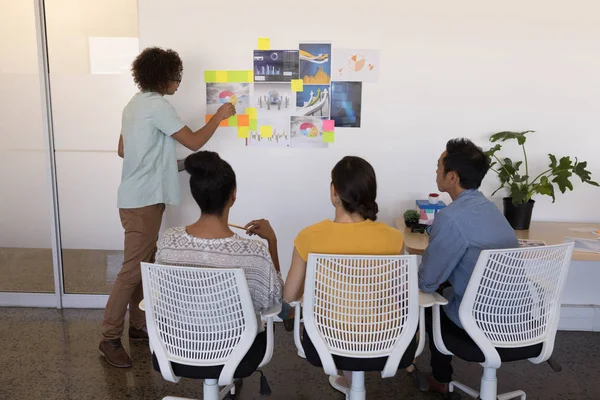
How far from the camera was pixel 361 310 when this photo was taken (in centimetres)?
190

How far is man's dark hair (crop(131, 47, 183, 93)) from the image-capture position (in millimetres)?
2850

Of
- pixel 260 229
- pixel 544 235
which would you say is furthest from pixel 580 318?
pixel 260 229

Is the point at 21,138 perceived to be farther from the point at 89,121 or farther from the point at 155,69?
the point at 155,69

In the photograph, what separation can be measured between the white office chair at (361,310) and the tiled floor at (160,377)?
80cm

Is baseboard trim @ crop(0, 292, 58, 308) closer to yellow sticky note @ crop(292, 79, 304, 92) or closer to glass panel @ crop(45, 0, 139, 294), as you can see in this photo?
glass panel @ crop(45, 0, 139, 294)

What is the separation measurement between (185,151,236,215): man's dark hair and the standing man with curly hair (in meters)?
0.84

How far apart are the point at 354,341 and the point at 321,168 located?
1.59m

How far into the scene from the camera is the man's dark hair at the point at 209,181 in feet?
6.62

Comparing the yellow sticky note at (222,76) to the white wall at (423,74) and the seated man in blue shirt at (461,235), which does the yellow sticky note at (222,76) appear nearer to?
the white wall at (423,74)

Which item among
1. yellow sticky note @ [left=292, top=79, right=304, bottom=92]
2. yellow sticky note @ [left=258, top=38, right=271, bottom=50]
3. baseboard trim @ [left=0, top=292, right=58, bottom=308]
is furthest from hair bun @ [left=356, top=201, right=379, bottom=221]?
baseboard trim @ [left=0, top=292, right=58, bottom=308]

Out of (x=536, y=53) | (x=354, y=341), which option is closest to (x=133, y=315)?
(x=354, y=341)

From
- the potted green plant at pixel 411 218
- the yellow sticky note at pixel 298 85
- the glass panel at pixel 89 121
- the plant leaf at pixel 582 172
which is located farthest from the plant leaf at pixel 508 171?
the glass panel at pixel 89 121

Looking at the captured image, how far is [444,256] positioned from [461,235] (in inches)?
4.1

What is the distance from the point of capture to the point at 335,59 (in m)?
3.21
